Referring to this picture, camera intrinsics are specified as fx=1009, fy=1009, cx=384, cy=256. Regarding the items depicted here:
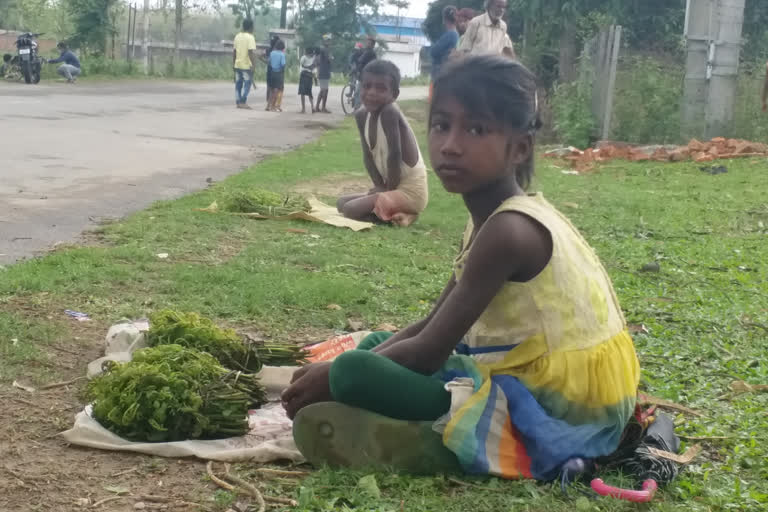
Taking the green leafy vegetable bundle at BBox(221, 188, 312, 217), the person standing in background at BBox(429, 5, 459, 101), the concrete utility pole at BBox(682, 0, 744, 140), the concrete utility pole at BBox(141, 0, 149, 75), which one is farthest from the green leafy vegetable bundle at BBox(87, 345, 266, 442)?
the concrete utility pole at BBox(141, 0, 149, 75)

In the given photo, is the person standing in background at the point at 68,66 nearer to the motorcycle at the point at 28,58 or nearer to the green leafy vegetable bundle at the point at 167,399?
the motorcycle at the point at 28,58

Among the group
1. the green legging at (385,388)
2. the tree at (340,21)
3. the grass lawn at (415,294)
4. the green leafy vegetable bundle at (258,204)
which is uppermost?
the tree at (340,21)

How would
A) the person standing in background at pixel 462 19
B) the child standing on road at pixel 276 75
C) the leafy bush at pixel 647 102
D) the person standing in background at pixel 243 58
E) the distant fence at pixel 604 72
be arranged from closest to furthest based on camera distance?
the person standing in background at pixel 462 19 < the leafy bush at pixel 647 102 < the distant fence at pixel 604 72 < the person standing in background at pixel 243 58 < the child standing on road at pixel 276 75

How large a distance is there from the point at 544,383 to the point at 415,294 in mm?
2703

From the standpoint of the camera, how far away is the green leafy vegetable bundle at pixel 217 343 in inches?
154

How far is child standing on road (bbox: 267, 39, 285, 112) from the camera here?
23.2 m

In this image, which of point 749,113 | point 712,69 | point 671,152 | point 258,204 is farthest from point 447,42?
point 258,204

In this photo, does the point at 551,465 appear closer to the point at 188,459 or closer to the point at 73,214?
the point at 188,459

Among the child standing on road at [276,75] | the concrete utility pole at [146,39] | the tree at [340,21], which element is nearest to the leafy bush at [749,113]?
the child standing on road at [276,75]

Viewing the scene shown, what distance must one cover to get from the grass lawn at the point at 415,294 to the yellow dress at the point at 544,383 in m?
0.11

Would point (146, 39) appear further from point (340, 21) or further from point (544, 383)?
point (544, 383)

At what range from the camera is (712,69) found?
15438 millimetres

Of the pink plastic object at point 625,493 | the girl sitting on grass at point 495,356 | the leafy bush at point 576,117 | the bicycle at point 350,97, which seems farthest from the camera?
the bicycle at point 350,97

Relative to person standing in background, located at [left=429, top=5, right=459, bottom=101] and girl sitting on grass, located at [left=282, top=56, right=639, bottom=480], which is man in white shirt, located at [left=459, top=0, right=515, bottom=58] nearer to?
person standing in background, located at [left=429, top=5, right=459, bottom=101]
